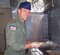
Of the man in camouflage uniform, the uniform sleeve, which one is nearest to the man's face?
the man in camouflage uniform

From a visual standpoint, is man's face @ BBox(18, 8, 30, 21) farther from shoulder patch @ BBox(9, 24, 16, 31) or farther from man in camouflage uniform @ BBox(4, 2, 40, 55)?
shoulder patch @ BBox(9, 24, 16, 31)

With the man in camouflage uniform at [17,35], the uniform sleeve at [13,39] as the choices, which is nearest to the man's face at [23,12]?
the man in camouflage uniform at [17,35]

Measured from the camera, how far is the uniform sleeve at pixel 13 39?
72.5 inches

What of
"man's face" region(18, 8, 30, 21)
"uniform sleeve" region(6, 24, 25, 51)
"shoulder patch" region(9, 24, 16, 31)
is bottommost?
"uniform sleeve" region(6, 24, 25, 51)

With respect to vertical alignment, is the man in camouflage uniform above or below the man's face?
below

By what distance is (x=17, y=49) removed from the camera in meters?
1.86

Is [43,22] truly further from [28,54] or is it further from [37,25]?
[28,54]

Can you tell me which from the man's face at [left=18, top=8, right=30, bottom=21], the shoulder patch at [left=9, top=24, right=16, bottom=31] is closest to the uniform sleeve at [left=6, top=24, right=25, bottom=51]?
the shoulder patch at [left=9, top=24, right=16, bottom=31]

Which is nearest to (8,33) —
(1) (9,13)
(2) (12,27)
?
(2) (12,27)

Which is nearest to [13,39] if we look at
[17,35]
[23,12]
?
[17,35]

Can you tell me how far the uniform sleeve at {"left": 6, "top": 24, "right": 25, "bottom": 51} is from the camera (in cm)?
184

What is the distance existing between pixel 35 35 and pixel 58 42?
46.0 inches

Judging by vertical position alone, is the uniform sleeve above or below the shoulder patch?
below

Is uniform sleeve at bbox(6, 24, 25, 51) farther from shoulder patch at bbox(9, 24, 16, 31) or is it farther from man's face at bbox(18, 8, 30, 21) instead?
man's face at bbox(18, 8, 30, 21)
